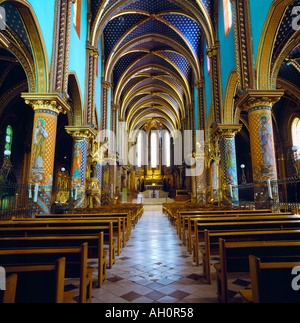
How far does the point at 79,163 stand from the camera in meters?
12.7

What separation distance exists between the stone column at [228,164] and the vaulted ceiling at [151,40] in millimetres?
6196

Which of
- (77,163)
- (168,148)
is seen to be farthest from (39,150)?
(168,148)

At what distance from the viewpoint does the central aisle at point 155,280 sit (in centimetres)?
285

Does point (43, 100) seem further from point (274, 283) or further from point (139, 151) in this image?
point (139, 151)

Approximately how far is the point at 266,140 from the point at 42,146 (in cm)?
839

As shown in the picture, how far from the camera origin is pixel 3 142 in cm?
1611

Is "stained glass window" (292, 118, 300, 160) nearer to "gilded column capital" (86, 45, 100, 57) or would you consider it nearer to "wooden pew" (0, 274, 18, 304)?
"gilded column capital" (86, 45, 100, 57)

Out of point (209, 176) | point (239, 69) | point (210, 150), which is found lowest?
point (209, 176)

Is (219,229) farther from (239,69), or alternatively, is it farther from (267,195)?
(239,69)

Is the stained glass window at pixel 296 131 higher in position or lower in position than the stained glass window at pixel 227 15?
lower

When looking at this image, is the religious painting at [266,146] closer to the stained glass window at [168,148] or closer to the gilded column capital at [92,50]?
the gilded column capital at [92,50]

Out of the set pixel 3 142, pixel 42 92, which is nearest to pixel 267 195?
pixel 42 92
